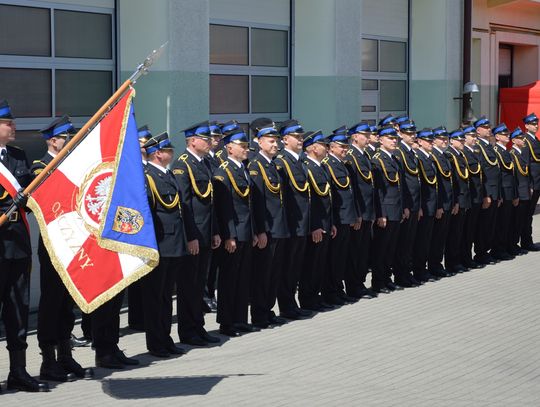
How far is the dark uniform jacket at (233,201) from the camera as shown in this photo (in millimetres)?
9836

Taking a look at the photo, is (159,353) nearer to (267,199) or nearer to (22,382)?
(22,382)

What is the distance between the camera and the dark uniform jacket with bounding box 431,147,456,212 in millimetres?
13266

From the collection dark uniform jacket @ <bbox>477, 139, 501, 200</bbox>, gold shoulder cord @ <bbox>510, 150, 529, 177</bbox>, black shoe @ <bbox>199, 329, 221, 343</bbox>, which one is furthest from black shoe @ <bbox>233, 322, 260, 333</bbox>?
gold shoulder cord @ <bbox>510, 150, 529, 177</bbox>

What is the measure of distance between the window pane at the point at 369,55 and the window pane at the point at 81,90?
6675 millimetres

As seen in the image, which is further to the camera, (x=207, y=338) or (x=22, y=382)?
(x=207, y=338)

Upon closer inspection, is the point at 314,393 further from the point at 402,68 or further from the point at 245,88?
the point at 402,68

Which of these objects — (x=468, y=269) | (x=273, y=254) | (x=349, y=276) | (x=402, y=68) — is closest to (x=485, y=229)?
(x=468, y=269)

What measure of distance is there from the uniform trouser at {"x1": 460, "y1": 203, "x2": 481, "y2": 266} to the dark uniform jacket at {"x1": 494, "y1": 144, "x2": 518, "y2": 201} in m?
0.73

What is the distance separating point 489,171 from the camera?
14.4 meters

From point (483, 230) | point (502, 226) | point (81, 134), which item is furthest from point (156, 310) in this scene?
point (502, 226)

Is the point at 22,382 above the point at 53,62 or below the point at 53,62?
below

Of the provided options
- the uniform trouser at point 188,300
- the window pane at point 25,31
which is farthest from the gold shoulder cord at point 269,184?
the window pane at point 25,31

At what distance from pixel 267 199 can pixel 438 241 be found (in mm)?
3795

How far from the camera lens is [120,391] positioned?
7750 millimetres
